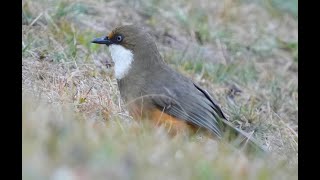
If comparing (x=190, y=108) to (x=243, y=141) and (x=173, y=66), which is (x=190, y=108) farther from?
(x=173, y=66)

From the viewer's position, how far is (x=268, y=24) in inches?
482

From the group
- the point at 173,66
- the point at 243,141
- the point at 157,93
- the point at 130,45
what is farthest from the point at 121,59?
the point at 173,66

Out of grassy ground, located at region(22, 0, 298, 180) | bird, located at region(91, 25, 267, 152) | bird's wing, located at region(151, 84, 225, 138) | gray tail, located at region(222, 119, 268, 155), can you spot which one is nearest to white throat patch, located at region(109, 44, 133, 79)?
bird, located at region(91, 25, 267, 152)

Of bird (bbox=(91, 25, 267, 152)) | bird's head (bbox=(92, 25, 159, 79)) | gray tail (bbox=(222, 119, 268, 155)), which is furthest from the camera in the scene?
bird's head (bbox=(92, 25, 159, 79))

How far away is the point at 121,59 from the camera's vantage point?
23.2 feet

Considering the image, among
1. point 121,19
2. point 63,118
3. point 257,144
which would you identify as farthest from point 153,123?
point 121,19

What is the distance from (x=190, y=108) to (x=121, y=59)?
780mm

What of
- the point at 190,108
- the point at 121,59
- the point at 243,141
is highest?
the point at 121,59

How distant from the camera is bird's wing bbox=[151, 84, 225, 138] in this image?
21.7 feet

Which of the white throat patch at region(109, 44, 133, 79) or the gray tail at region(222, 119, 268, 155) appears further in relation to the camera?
the white throat patch at region(109, 44, 133, 79)

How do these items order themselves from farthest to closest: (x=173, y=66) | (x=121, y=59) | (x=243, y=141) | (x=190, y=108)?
(x=173, y=66) → (x=121, y=59) → (x=190, y=108) → (x=243, y=141)

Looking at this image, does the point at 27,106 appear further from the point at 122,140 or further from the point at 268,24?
the point at 268,24

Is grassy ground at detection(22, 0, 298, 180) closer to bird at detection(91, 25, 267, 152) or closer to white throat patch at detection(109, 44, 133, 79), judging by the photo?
bird at detection(91, 25, 267, 152)
